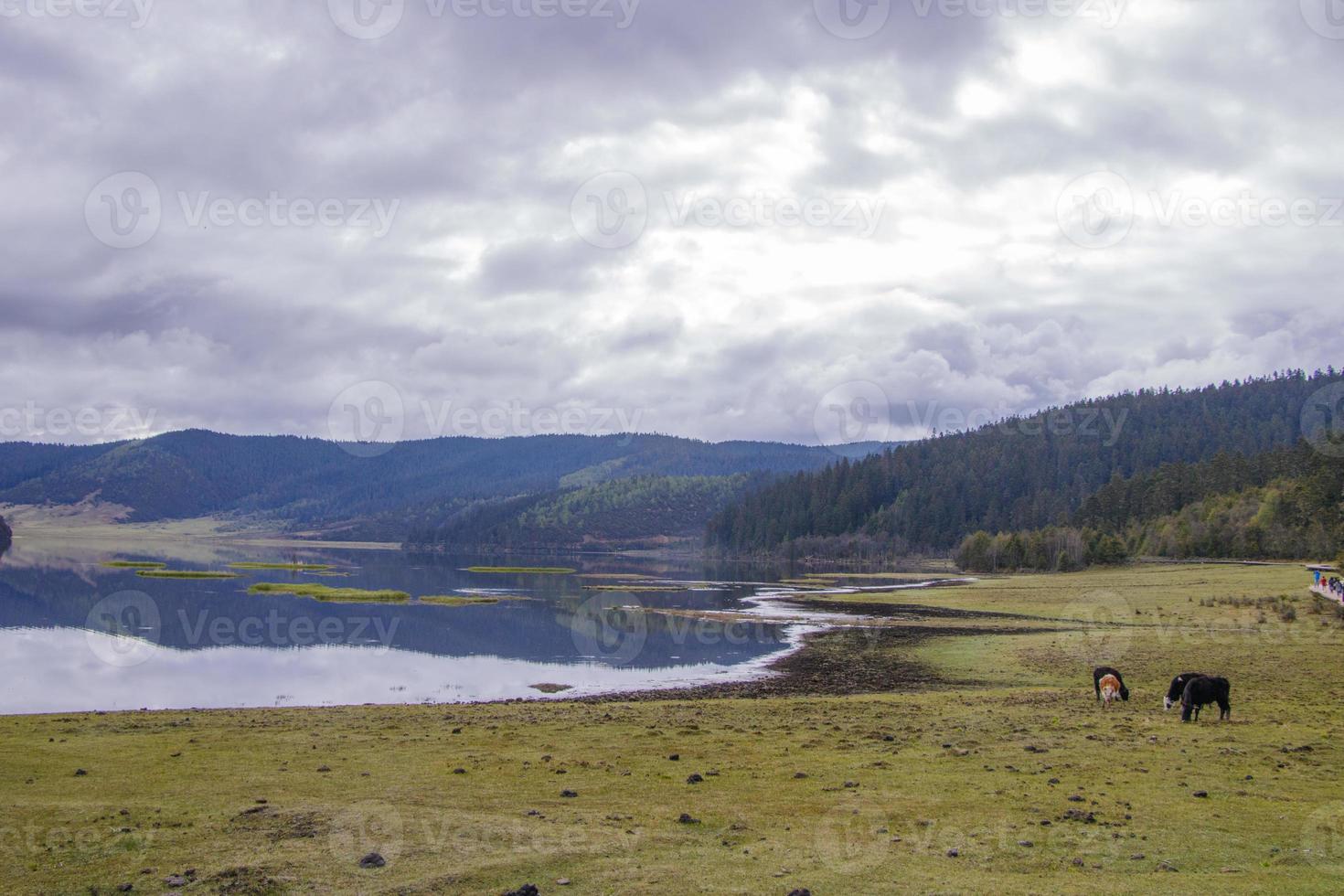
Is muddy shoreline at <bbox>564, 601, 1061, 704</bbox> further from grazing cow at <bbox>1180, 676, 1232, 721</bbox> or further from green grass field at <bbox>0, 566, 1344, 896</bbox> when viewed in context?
grazing cow at <bbox>1180, 676, 1232, 721</bbox>

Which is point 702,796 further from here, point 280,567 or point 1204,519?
point 280,567

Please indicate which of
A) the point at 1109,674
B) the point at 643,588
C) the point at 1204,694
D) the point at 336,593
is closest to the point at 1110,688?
the point at 1109,674

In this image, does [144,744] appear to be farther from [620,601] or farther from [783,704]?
[620,601]

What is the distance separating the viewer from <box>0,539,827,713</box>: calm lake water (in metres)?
38.8

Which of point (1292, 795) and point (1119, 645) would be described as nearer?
point (1292, 795)

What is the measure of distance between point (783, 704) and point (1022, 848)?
55.2 feet

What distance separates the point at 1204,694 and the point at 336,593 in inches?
3133

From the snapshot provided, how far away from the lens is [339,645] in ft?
178

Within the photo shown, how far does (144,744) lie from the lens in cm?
2255

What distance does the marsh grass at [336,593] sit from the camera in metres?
86.2

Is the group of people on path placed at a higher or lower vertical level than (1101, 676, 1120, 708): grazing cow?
higher

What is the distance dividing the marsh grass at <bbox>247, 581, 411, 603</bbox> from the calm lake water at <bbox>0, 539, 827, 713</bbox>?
8.30 feet

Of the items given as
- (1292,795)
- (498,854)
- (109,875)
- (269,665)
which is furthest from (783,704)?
(269,665)

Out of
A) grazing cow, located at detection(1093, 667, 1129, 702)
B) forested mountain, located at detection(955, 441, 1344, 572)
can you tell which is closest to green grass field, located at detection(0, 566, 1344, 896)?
grazing cow, located at detection(1093, 667, 1129, 702)
